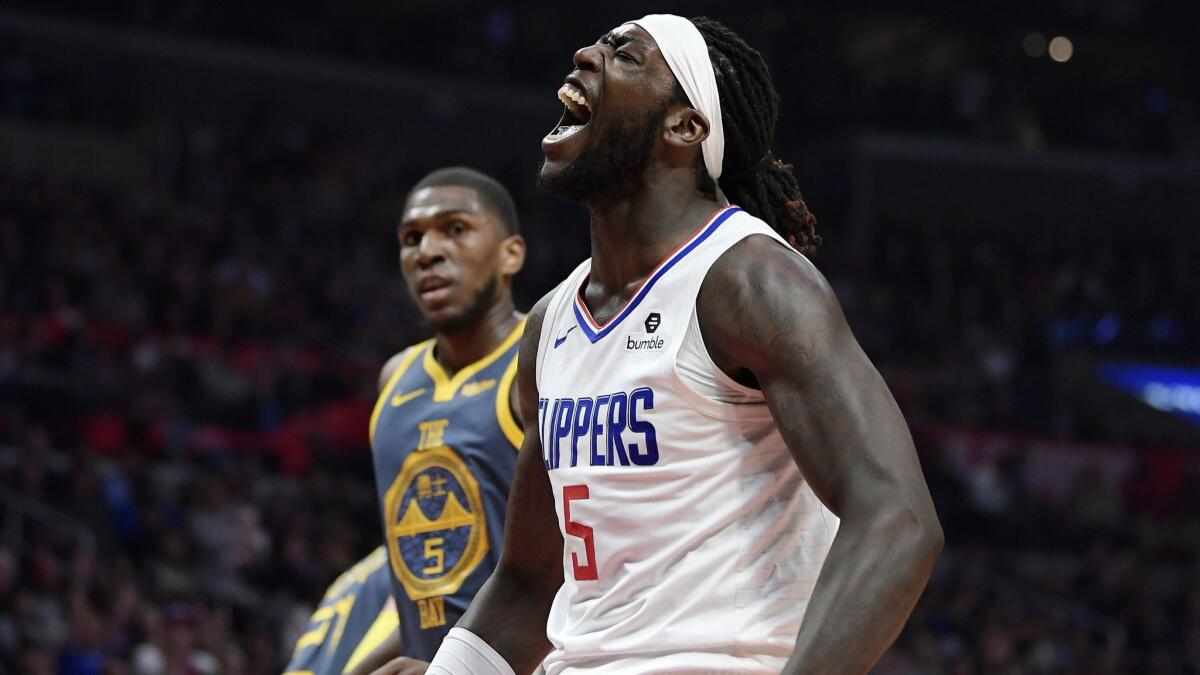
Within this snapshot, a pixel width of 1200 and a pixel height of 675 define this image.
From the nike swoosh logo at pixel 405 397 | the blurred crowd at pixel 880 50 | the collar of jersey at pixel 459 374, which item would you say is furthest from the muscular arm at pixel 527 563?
the blurred crowd at pixel 880 50

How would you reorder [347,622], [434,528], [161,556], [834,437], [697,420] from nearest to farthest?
[834,437] → [697,420] → [434,528] → [347,622] → [161,556]

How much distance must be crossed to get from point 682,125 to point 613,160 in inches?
6.1

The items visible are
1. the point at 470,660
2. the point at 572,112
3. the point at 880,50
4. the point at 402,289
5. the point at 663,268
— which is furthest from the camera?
the point at 880,50

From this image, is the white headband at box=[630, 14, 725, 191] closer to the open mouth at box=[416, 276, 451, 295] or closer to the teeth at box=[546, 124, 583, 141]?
the teeth at box=[546, 124, 583, 141]

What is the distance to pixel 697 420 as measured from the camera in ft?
9.20

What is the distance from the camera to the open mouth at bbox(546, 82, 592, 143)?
302cm

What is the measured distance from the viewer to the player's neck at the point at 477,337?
16.5 ft

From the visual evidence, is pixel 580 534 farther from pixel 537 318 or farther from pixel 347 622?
pixel 347 622

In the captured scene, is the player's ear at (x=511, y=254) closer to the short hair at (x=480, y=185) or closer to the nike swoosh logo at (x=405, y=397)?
the short hair at (x=480, y=185)

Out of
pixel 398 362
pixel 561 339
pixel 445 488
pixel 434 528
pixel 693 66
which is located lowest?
pixel 434 528

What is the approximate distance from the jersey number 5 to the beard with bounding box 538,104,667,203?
1.85ft

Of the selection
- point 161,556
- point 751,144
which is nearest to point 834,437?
point 751,144

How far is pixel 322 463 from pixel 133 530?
2.00m

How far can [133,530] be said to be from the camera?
11.1m
